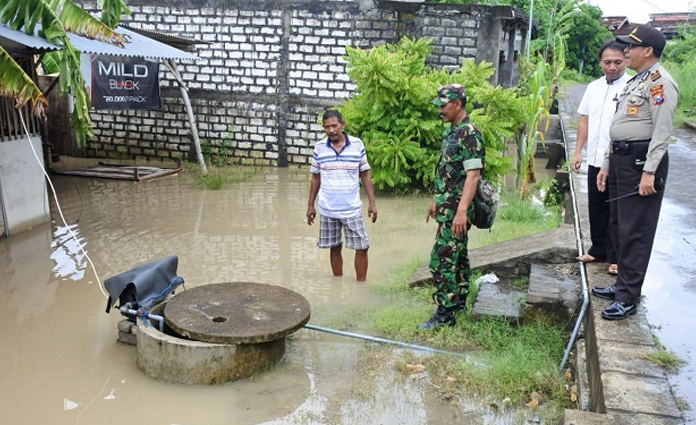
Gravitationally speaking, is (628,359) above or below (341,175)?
below

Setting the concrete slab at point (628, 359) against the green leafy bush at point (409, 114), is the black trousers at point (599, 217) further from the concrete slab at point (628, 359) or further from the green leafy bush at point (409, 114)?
the green leafy bush at point (409, 114)

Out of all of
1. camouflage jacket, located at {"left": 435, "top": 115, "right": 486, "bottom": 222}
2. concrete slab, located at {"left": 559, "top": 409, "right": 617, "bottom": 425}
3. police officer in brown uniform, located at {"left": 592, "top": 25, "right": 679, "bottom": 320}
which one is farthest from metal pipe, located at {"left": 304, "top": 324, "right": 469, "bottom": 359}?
concrete slab, located at {"left": 559, "top": 409, "right": 617, "bottom": 425}

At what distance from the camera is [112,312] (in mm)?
5590

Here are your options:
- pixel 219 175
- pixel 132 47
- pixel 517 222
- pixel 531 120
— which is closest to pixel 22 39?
pixel 132 47

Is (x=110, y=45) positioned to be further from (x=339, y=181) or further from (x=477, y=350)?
(x=477, y=350)

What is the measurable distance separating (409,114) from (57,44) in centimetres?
529

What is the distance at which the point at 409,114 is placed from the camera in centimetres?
1006

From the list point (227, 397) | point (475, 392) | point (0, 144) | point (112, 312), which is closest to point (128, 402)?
point (227, 397)

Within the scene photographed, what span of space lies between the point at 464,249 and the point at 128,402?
8.81 feet

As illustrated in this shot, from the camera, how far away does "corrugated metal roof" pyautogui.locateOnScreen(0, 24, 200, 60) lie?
646 cm

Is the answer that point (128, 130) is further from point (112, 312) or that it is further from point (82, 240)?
point (112, 312)

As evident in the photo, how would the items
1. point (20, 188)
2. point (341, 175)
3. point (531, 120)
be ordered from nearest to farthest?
point (341, 175), point (20, 188), point (531, 120)

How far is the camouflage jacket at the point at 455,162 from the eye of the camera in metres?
4.67

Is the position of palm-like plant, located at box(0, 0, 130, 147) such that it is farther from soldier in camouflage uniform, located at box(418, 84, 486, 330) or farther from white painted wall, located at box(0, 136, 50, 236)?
soldier in camouflage uniform, located at box(418, 84, 486, 330)
